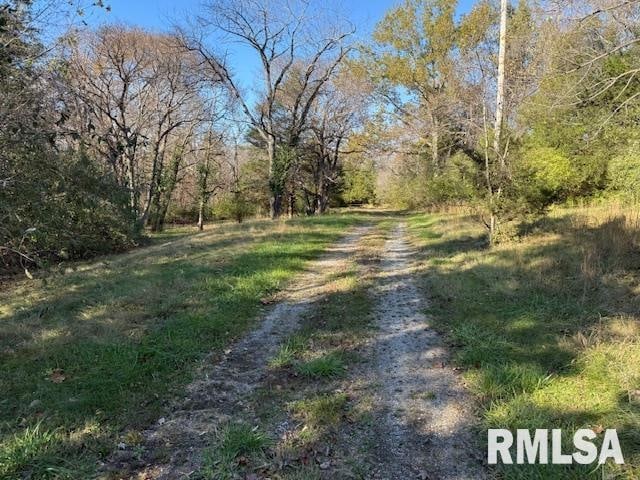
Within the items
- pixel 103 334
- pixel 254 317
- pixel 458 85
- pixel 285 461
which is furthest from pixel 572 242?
pixel 458 85

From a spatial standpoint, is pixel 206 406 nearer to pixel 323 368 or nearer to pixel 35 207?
pixel 323 368

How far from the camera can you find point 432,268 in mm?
9328

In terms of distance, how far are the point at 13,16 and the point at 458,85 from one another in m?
22.2

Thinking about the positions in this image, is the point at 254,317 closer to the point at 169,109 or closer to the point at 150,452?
the point at 150,452

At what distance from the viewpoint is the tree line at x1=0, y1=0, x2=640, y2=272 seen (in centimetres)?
660

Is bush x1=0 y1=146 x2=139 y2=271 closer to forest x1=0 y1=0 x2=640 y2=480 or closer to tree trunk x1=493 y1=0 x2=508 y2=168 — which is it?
forest x1=0 y1=0 x2=640 y2=480

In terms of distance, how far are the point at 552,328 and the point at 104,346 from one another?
18.1 ft

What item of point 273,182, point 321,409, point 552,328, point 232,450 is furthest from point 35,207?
point 273,182

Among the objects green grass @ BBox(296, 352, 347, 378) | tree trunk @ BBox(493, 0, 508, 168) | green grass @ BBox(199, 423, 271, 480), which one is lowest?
green grass @ BBox(199, 423, 271, 480)

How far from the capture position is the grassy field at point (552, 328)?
3.48 m

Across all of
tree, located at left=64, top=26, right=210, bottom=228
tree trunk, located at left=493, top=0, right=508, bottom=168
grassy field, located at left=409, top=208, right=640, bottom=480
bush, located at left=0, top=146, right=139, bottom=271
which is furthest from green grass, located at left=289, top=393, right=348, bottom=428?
tree, located at left=64, top=26, right=210, bottom=228

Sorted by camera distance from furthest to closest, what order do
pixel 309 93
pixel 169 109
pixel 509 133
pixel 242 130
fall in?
pixel 242 130, pixel 309 93, pixel 169 109, pixel 509 133

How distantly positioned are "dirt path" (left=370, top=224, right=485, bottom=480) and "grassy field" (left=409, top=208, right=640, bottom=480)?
0.24 m

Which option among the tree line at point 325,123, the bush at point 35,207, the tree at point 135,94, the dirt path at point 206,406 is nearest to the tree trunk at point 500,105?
the tree line at point 325,123
